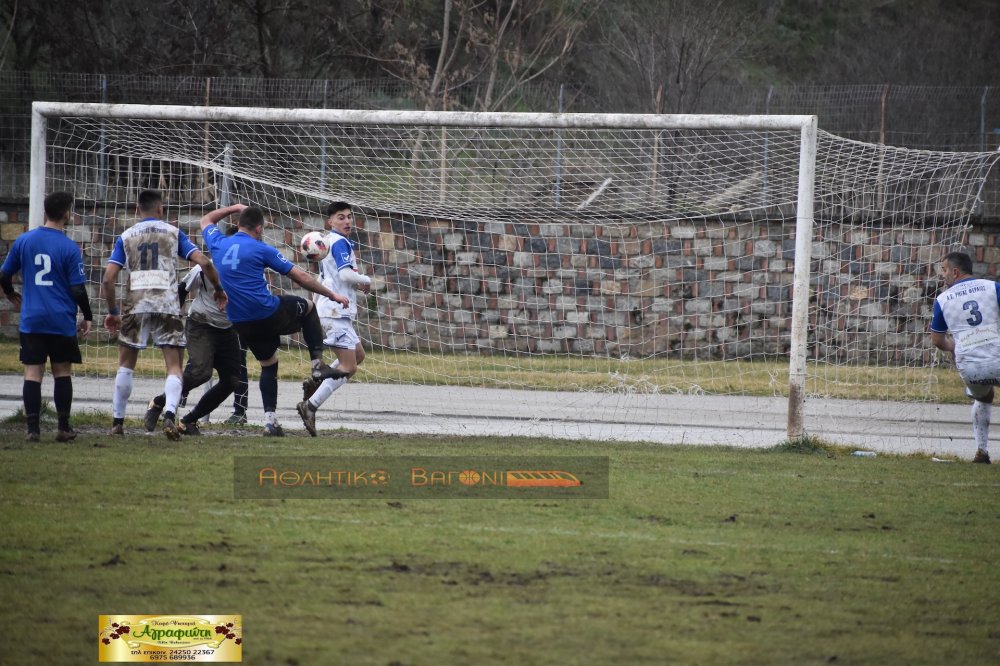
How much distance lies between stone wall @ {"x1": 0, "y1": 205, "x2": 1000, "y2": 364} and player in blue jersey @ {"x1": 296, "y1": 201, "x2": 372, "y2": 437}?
4894mm

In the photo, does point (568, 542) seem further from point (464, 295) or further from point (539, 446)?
point (464, 295)

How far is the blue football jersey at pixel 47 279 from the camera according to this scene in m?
9.06

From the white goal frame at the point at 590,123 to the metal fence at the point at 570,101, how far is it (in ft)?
27.1

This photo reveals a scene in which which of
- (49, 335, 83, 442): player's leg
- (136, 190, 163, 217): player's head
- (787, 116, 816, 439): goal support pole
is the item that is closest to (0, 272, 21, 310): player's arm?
(49, 335, 83, 442): player's leg

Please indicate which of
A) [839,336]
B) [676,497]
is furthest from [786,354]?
[676,497]

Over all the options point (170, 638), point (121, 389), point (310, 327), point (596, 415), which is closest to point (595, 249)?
point (596, 415)

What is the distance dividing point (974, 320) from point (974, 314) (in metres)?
0.06

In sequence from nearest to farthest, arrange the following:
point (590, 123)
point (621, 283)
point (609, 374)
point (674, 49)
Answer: point (590, 123) → point (609, 374) → point (621, 283) → point (674, 49)

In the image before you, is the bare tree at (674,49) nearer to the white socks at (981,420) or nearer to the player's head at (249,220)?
the white socks at (981,420)

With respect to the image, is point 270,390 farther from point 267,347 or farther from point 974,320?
point 974,320

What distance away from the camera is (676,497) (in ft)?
25.2

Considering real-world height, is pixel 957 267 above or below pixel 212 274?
above

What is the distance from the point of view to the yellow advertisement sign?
425 cm

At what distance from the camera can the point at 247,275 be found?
9.45m
